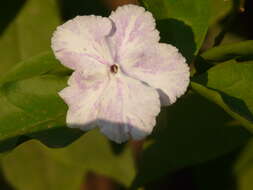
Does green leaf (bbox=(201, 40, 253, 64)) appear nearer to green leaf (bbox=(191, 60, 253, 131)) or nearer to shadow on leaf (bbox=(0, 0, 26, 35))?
green leaf (bbox=(191, 60, 253, 131))

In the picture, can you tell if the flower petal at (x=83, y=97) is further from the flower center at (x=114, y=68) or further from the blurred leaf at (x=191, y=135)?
the blurred leaf at (x=191, y=135)

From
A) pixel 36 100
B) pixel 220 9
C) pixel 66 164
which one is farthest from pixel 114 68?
pixel 66 164

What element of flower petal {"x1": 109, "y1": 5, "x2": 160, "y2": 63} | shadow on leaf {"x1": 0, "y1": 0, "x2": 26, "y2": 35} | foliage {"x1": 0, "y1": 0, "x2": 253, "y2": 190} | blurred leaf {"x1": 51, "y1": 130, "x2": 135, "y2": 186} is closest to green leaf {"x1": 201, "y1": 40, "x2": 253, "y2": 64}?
foliage {"x1": 0, "y1": 0, "x2": 253, "y2": 190}

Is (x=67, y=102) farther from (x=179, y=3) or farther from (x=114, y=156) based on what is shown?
(x=114, y=156)

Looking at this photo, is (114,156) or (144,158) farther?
(114,156)

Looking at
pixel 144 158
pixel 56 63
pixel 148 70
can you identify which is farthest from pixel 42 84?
pixel 144 158

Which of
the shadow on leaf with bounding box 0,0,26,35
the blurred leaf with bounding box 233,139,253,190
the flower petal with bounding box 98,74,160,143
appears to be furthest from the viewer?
the blurred leaf with bounding box 233,139,253,190

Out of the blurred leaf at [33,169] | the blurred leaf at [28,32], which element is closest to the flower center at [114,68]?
the blurred leaf at [28,32]
